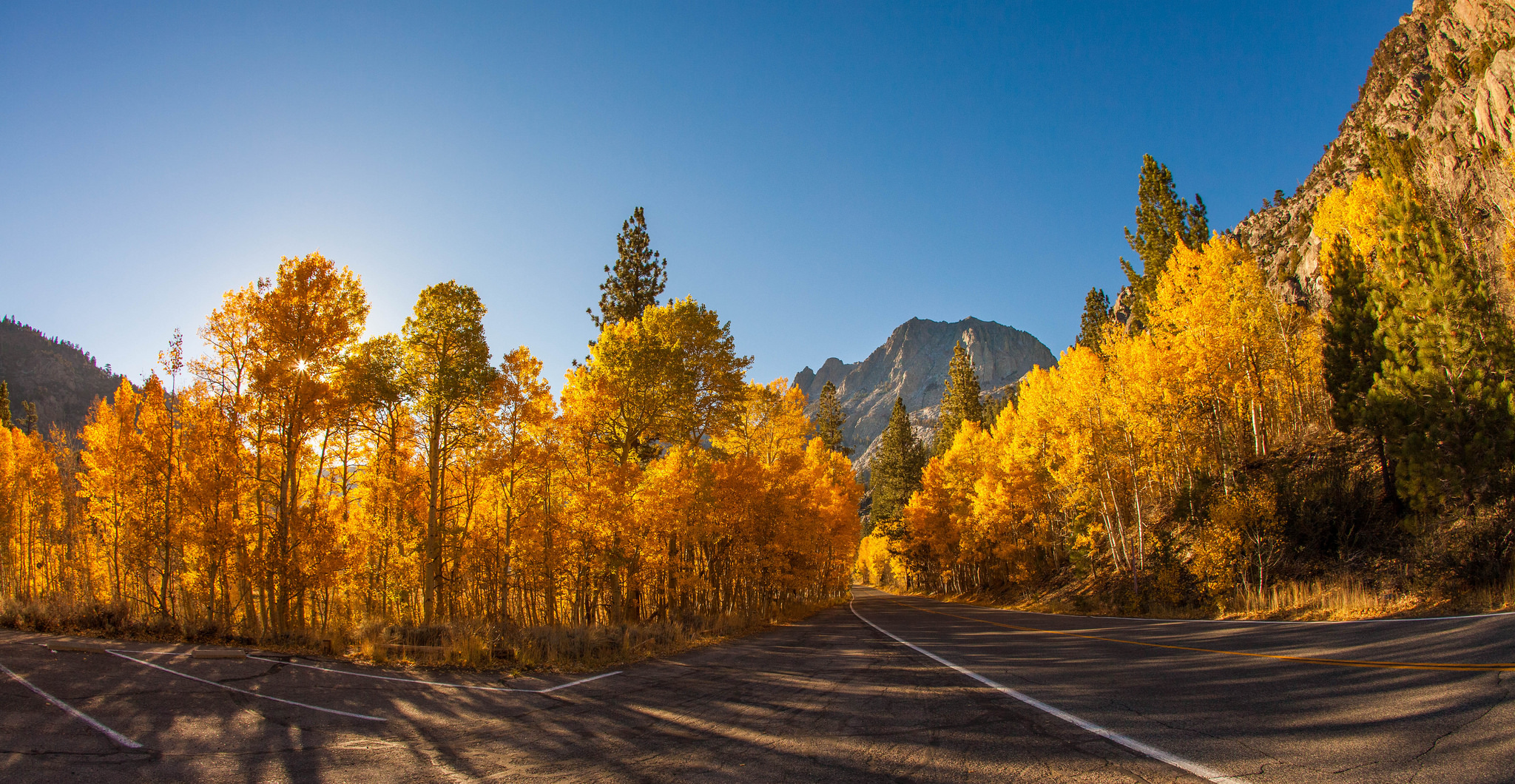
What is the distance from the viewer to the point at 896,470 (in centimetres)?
5769

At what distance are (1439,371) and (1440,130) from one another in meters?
36.0

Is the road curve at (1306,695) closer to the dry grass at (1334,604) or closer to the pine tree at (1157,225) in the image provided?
the dry grass at (1334,604)

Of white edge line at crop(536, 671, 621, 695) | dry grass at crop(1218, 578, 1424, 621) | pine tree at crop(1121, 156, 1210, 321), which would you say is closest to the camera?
white edge line at crop(536, 671, 621, 695)

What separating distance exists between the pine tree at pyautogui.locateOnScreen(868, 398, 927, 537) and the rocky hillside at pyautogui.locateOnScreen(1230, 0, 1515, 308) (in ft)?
113

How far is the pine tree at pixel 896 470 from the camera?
185ft

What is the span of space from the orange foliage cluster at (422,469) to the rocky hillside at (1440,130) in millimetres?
32122

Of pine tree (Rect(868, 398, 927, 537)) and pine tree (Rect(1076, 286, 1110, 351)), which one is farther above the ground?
pine tree (Rect(1076, 286, 1110, 351))

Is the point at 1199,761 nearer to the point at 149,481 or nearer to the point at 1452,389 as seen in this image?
the point at 1452,389

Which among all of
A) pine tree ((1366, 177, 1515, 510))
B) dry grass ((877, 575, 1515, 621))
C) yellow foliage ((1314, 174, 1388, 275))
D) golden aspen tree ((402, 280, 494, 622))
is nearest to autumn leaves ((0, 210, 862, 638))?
golden aspen tree ((402, 280, 494, 622))

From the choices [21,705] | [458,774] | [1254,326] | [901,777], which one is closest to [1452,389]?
[1254,326]

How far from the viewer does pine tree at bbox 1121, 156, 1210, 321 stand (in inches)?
1359

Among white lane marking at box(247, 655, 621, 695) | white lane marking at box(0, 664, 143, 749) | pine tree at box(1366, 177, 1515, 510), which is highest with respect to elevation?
pine tree at box(1366, 177, 1515, 510)

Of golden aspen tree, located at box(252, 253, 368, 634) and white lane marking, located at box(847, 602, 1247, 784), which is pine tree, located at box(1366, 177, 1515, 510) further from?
golden aspen tree, located at box(252, 253, 368, 634)

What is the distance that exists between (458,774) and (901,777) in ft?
11.8
